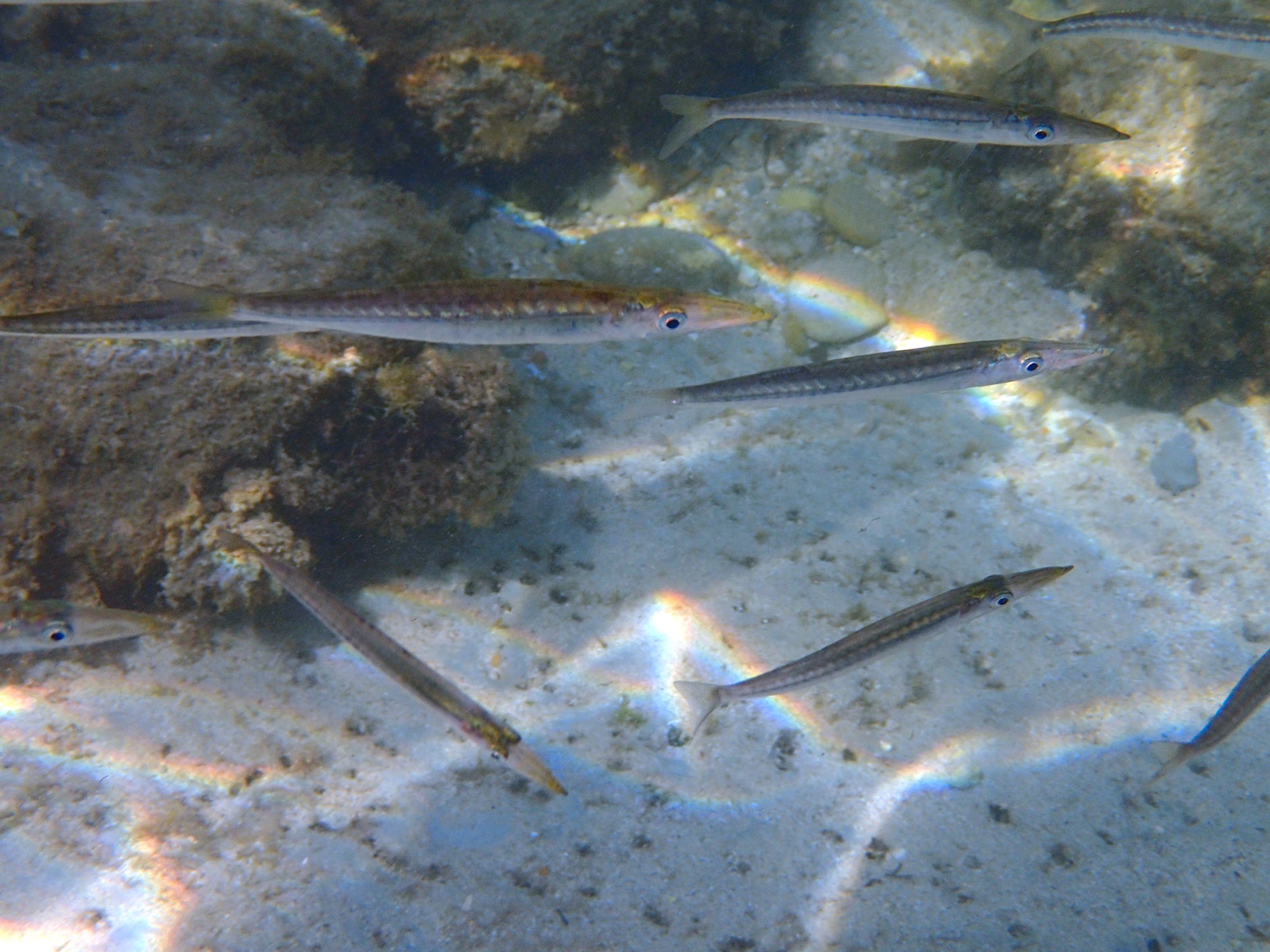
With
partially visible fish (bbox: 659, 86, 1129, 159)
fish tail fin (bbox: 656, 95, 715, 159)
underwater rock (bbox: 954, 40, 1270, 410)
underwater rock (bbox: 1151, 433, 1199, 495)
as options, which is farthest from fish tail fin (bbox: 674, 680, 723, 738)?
underwater rock (bbox: 954, 40, 1270, 410)

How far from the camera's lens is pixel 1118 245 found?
5.92m

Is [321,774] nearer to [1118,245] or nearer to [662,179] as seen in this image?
[662,179]

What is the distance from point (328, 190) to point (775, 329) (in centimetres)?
412

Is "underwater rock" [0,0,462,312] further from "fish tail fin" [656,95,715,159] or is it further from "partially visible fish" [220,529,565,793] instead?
"partially visible fish" [220,529,565,793]

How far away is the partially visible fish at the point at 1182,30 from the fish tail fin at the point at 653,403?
4382 millimetres

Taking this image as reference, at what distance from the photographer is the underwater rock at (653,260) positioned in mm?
6480

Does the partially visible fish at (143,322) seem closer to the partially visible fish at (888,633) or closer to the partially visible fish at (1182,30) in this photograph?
the partially visible fish at (888,633)

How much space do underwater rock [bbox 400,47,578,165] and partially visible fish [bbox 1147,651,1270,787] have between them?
22.8ft

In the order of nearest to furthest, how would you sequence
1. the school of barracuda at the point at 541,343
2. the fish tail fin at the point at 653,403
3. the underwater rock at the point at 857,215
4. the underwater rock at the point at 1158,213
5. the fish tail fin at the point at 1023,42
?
the school of barracuda at the point at 541,343
the fish tail fin at the point at 653,403
the fish tail fin at the point at 1023,42
the underwater rock at the point at 1158,213
the underwater rock at the point at 857,215

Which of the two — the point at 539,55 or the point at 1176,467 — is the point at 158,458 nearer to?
the point at 539,55

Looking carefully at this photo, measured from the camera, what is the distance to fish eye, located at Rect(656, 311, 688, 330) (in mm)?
3178

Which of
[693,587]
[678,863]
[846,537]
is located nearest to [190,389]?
[693,587]

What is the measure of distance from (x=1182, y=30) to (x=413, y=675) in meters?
6.61

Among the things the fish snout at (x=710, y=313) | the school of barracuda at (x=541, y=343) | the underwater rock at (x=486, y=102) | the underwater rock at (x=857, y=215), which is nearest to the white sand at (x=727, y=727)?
the school of barracuda at (x=541, y=343)
